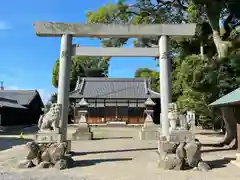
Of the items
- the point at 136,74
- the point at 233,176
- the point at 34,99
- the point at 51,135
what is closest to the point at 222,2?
the point at 233,176

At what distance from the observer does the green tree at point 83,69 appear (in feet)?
176

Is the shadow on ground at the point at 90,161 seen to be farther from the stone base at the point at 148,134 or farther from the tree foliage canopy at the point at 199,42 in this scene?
the stone base at the point at 148,134

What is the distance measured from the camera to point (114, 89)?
42969 mm

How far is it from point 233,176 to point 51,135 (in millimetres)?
6128

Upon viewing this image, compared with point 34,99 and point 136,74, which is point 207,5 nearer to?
point 34,99

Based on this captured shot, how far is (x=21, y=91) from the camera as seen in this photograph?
47625mm

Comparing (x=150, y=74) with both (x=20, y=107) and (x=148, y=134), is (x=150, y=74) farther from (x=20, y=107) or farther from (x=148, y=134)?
(x=148, y=134)

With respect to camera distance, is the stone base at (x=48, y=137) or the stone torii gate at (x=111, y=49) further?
the stone torii gate at (x=111, y=49)

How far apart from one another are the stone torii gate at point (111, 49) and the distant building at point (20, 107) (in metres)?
23.3

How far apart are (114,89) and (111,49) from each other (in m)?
30.1

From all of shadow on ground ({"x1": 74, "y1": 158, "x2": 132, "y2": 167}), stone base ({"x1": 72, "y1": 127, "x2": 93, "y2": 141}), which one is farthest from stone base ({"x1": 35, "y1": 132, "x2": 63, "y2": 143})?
stone base ({"x1": 72, "y1": 127, "x2": 93, "y2": 141})

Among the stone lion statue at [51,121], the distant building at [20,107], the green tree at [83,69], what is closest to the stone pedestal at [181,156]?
the stone lion statue at [51,121]

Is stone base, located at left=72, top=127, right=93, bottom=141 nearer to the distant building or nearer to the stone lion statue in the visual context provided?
the stone lion statue

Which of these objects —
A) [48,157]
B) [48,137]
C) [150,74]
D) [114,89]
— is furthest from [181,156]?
[150,74]
